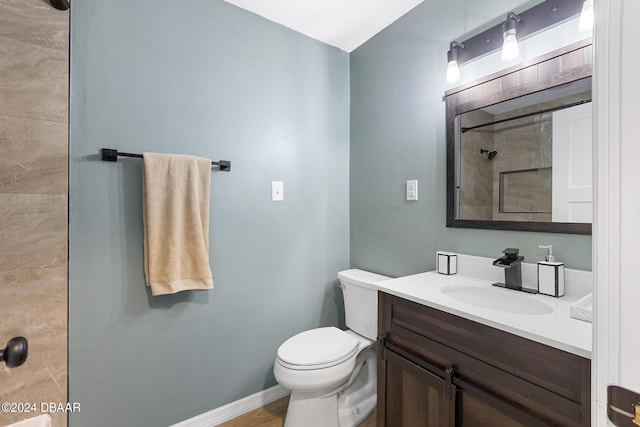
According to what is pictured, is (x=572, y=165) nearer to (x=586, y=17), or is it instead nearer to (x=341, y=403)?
(x=586, y=17)

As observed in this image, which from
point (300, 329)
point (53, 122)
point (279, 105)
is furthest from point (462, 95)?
point (53, 122)

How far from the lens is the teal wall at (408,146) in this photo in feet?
4.82

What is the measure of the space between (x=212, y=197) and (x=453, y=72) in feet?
4.56

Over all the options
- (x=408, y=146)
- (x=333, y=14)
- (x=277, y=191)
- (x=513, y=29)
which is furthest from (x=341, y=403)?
(x=333, y=14)

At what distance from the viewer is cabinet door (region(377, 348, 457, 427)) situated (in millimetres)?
1061

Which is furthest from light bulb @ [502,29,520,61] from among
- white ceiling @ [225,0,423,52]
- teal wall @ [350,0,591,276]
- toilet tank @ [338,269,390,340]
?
toilet tank @ [338,269,390,340]

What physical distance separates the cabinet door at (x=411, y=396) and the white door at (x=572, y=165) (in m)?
0.81

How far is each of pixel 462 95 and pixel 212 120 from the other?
1304mm

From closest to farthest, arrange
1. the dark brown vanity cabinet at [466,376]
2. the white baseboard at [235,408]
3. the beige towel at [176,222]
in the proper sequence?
the dark brown vanity cabinet at [466,376]
the beige towel at [176,222]
the white baseboard at [235,408]

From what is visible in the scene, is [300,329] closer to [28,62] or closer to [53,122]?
[53,122]

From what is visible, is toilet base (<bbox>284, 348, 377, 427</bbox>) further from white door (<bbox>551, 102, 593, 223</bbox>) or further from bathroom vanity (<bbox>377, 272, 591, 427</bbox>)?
white door (<bbox>551, 102, 593, 223</bbox>)

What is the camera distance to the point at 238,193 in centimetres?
171

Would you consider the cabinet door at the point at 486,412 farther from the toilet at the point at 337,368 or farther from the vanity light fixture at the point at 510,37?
the vanity light fixture at the point at 510,37

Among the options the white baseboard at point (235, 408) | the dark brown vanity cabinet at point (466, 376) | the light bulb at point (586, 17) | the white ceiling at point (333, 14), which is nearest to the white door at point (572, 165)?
the light bulb at point (586, 17)
